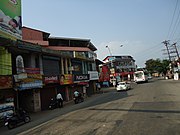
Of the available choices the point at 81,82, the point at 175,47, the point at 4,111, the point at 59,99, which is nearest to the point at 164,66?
the point at 175,47

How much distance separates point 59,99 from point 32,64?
4.58 m

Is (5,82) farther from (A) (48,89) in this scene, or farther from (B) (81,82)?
(B) (81,82)

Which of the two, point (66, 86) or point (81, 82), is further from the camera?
point (81, 82)

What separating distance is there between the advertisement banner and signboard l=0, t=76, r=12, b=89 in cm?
418

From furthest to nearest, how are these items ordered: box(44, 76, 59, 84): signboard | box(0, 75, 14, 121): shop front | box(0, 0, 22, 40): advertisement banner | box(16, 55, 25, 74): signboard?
box(44, 76, 59, 84): signboard
box(0, 0, 22, 40): advertisement banner
box(16, 55, 25, 74): signboard
box(0, 75, 14, 121): shop front

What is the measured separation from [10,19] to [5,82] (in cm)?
702

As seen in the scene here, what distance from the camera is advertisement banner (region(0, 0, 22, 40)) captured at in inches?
701

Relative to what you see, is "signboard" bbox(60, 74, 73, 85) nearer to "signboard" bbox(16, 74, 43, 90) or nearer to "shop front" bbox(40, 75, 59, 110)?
"shop front" bbox(40, 75, 59, 110)

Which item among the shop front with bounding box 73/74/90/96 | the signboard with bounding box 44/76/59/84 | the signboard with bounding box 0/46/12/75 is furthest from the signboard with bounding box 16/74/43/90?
the shop front with bounding box 73/74/90/96

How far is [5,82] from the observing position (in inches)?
597

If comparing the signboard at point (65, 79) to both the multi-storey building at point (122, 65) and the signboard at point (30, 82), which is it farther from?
the multi-storey building at point (122, 65)

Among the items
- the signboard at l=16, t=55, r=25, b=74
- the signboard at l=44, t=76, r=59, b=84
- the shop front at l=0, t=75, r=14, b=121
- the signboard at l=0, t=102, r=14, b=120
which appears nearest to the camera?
the signboard at l=0, t=102, r=14, b=120

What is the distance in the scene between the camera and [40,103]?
812 inches

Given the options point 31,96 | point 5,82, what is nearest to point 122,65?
point 31,96
